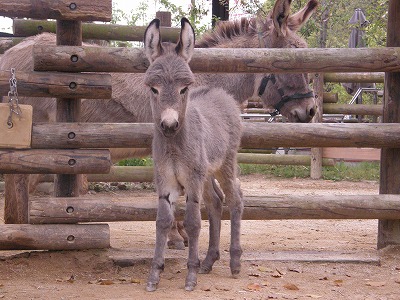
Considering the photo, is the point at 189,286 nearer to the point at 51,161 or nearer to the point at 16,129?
the point at 51,161

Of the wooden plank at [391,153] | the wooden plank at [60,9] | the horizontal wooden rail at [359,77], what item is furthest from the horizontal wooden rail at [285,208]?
the horizontal wooden rail at [359,77]

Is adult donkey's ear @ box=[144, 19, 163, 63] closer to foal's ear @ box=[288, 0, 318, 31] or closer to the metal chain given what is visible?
the metal chain

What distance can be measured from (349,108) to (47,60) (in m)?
8.59

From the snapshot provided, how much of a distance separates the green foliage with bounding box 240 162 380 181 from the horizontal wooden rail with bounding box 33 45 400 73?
24.7 ft

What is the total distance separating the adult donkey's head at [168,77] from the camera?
4613mm

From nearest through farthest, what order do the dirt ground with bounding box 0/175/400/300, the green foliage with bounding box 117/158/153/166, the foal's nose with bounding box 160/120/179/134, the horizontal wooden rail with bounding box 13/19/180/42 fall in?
1. the foal's nose with bounding box 160/120/179/134
2. the dirt ground with bounding box 0/175/400/300
3. the horizontal wooden rail with bounding box 13/19/180/42
4. the green foliage with bounding box 117/158/153/166

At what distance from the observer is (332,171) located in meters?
13.9

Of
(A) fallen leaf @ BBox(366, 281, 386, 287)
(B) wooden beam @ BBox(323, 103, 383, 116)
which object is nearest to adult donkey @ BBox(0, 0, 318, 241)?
(A) fallen leaf @ BBox(366, 281, 386, 287)

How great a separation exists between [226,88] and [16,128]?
228 cm

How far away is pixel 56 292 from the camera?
4707 mm

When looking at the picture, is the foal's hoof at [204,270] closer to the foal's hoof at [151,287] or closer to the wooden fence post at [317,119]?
the foal's hoof at [151,287]

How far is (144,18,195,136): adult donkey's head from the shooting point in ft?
15.1

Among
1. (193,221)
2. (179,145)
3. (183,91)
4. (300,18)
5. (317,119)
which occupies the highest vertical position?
(300,18)

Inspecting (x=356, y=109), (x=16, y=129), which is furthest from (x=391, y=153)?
(x=356, y=109)
